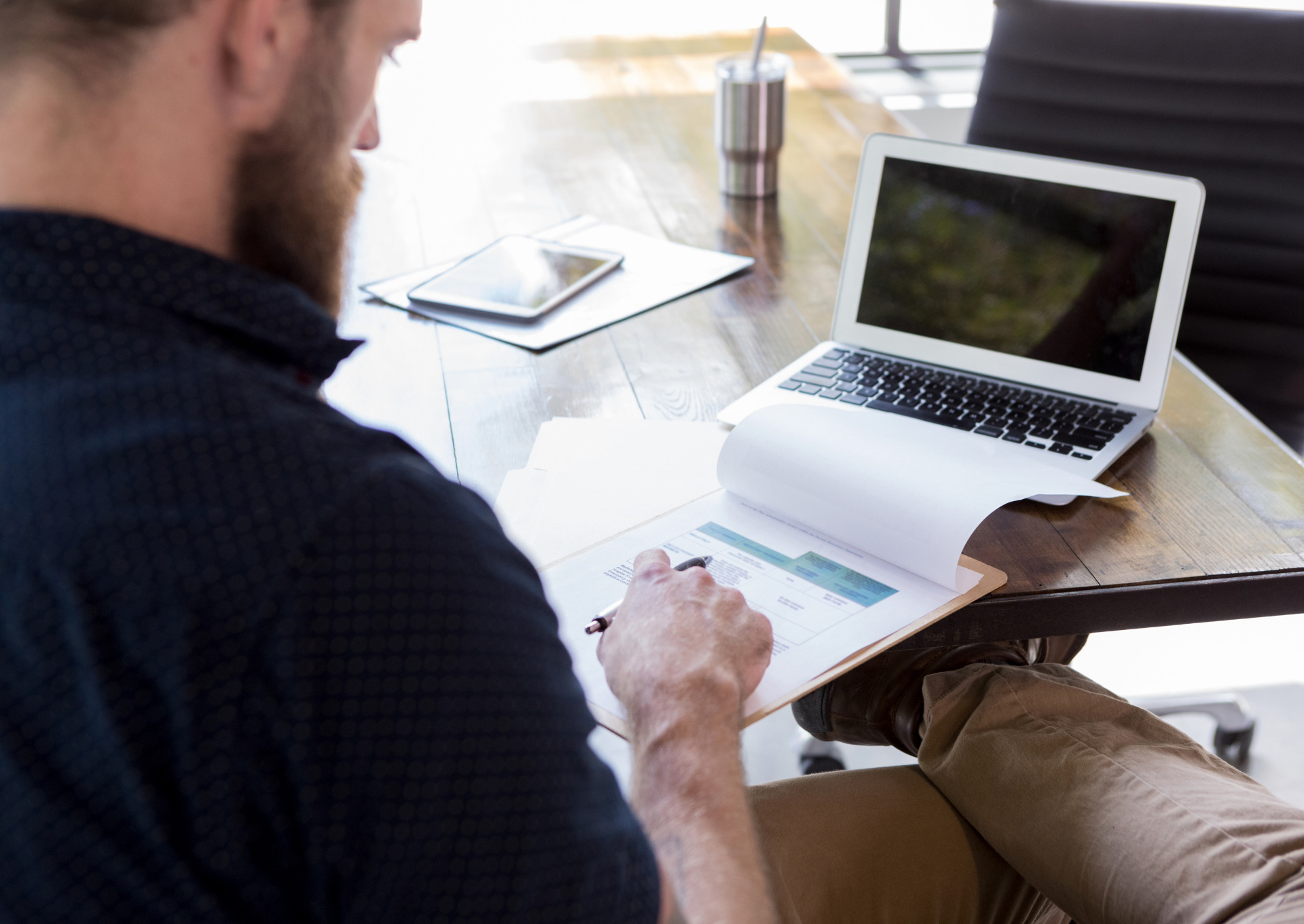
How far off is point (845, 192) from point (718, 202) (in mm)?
186

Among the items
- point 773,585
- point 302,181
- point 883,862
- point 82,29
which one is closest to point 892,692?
point 883,862

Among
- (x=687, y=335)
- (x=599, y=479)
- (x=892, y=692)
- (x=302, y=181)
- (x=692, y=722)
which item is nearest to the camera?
(x=302, y=181)

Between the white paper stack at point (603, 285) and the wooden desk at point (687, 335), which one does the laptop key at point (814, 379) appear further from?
the white paper stack at point (603, 285)

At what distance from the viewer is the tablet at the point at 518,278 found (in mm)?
1310

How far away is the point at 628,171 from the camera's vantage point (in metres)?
1.74

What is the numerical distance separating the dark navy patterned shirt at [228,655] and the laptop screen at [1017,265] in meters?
0.76

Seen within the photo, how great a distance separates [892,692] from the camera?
43.0 inches

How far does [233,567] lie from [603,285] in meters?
1.00

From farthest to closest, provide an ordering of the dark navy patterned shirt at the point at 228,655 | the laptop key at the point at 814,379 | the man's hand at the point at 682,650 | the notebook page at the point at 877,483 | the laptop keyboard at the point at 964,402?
the laptop key at the point at 814,379 < the laptop keyboard at the point at 964,402 < the notebook page at the point at 877,483 < the man's hand at the point at 682,650 < the dark navy patterned shirt at the point at 228,655

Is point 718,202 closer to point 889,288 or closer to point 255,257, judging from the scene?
point 889,288

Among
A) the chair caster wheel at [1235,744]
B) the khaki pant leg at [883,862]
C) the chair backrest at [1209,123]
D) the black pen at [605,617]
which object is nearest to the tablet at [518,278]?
the black pen at [605,617]

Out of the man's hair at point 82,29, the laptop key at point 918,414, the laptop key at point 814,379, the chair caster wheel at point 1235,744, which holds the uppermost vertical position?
the man's hair at point 82,29

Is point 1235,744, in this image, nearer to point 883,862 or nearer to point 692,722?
point 883,862

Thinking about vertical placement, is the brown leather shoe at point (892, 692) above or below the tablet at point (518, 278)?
below
